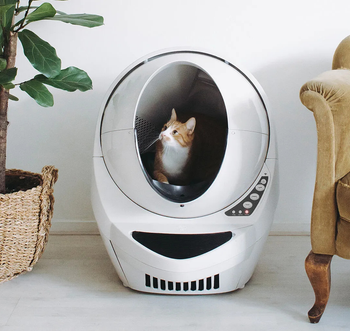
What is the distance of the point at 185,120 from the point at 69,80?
0.42 meters

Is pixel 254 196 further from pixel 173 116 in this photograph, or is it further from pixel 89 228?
pixel 89 228

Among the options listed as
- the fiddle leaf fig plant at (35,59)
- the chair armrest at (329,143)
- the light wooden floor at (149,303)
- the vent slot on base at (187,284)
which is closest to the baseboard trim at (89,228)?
the light wooden floor at (149,303)

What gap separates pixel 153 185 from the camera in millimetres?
1270

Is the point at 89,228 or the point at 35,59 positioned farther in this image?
the point at 89,228

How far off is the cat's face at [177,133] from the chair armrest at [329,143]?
0.41 meters

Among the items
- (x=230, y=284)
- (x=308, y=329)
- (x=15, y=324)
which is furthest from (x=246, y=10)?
(x=15, y=324)

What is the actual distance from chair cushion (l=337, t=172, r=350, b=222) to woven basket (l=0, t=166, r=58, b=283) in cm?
93

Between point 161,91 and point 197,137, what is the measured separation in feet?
0.68

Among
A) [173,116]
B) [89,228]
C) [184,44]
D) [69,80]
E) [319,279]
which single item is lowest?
[89,228]

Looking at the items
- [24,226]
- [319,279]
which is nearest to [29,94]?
[24,226]

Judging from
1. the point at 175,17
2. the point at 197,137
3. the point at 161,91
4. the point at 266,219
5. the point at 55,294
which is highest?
the point at 175,17

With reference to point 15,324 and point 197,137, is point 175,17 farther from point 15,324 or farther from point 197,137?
Result: point 15,324

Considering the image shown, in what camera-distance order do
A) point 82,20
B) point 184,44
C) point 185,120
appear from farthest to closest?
point 184,44 → point 185,120 → point 82,20

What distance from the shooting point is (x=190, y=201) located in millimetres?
1246
